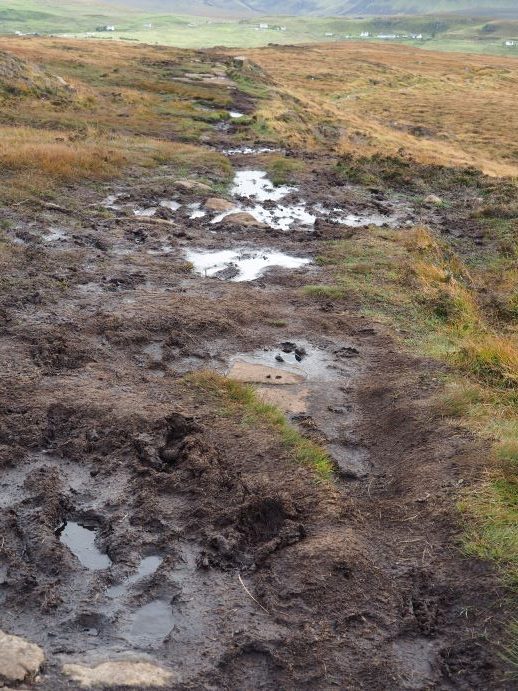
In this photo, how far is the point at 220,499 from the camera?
7.33 m

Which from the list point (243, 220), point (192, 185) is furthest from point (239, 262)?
point (192, 185)

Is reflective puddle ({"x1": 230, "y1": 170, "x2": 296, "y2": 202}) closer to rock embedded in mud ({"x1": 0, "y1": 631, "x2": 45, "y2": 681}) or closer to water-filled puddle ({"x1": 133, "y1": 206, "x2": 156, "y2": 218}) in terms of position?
water-filled puddle ({"x1": 133, "y1": 206, "x2": 156, "y2": 218})

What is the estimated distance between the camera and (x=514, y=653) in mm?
5281

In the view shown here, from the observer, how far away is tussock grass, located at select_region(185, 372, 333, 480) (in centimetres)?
805

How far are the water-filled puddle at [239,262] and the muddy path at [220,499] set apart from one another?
3.50ft

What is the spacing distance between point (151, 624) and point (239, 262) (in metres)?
10.7

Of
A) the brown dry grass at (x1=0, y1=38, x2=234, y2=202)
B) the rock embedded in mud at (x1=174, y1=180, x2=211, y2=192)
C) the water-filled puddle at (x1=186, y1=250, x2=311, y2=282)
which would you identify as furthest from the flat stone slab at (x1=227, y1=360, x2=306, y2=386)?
the rock embedded in mud at (x1=174, y1=180, x2=211, y2=192)

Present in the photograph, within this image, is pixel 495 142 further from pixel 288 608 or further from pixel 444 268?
pixel 288 608

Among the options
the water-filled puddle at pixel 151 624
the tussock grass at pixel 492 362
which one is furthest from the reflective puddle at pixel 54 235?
the water-filled puddle at pixel 151 624

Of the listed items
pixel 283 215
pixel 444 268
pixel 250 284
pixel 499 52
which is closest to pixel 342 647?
pixel 250 284

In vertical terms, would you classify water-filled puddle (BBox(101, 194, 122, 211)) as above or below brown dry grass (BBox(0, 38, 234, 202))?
below

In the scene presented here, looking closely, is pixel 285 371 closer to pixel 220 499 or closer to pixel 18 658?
pixel 220 499

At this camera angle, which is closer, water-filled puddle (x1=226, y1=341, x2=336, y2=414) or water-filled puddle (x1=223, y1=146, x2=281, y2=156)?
water-filled puddle (x1=226, y1=341, x2=336, y2=414)

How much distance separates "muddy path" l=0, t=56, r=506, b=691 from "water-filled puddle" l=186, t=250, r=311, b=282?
107cm
